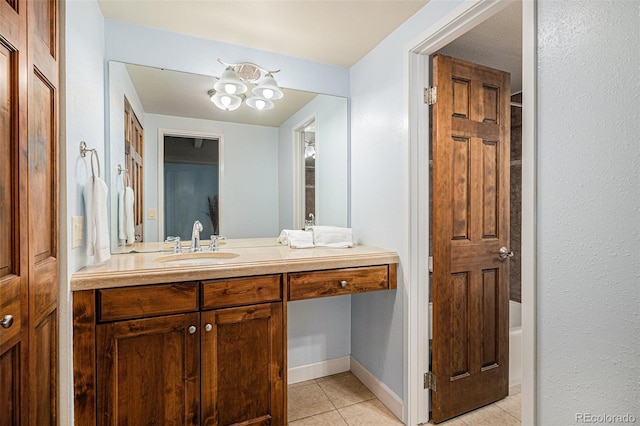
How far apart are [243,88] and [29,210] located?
1.45 meters

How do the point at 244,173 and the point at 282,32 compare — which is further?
the point at 244,173

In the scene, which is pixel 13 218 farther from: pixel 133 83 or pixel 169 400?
pixel 133 83

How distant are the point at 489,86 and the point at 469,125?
32cm

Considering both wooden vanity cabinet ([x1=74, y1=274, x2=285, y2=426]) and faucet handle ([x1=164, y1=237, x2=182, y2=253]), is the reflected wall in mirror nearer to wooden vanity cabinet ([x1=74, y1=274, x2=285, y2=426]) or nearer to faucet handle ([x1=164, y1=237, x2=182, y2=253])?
faucet handle ([x1=164, y1=237, x2=182, y2=253])

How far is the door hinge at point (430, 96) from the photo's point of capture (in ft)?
5.84

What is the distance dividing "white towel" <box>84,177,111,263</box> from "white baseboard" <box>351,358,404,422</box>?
5.65 feet

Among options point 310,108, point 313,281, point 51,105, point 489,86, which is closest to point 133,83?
point 51,105

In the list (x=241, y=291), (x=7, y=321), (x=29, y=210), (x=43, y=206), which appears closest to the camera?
(x=7, y=321)

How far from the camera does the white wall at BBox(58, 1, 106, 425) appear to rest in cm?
118

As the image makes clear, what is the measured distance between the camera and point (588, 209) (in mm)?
995

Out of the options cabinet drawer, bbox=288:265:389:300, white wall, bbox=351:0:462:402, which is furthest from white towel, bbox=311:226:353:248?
cabinet drawer, bbox=288:265:389:300

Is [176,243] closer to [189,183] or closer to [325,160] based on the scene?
[189,183]

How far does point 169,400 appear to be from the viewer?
141 cm

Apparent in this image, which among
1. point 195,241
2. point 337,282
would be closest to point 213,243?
point 195,241
